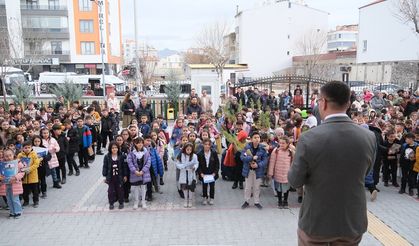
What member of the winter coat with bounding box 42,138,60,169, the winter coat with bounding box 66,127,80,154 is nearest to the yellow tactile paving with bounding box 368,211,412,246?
the winter coat with bounding box 42,138,60,169

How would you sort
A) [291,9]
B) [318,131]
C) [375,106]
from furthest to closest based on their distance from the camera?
[291,9], [375,106], [318,131]

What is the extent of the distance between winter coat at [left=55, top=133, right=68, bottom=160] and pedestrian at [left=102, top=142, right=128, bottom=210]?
6.56 feet

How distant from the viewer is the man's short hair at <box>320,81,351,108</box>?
276 cm

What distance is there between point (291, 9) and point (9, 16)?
3934cm

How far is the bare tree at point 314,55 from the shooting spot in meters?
37.1

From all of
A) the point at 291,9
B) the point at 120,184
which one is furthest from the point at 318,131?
the point at 291,9

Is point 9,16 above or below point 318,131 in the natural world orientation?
above

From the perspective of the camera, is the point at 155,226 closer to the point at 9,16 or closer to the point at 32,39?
the point at 32,39

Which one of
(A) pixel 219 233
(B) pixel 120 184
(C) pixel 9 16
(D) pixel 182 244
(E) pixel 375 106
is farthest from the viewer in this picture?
(C) pixel 9 16

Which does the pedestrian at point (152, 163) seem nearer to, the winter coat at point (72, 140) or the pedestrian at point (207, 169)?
the pedestrian at point (207, 169)

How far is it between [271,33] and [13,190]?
5357cm

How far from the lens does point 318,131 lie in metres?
2.71

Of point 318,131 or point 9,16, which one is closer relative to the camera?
point 318,131

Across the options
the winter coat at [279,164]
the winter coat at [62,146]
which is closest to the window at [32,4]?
the winter coat at [62,146]
